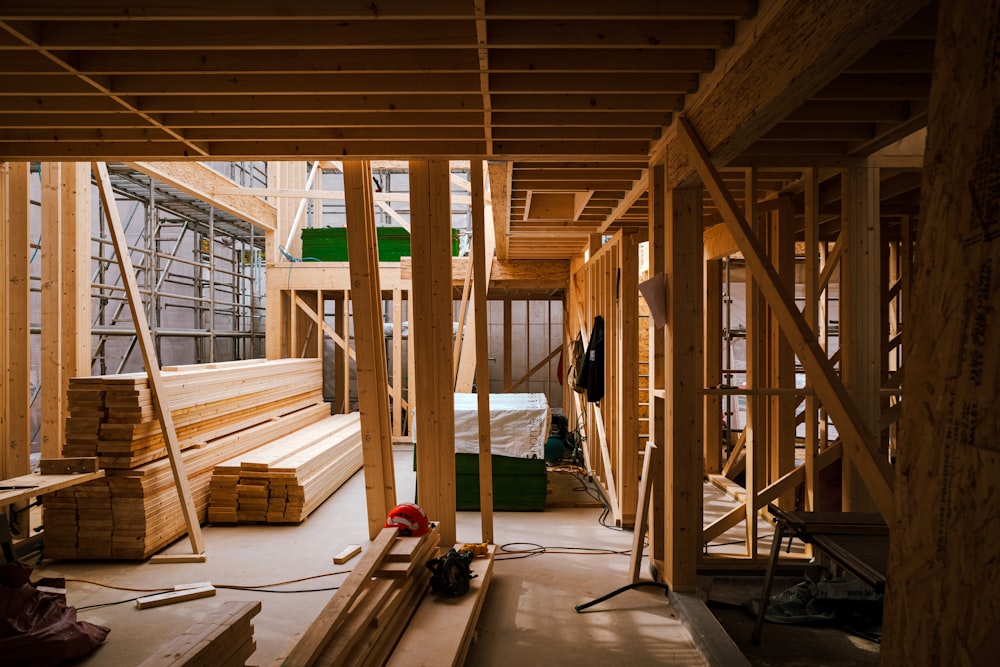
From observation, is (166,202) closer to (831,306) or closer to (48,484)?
(48,484)

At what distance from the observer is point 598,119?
4.52m

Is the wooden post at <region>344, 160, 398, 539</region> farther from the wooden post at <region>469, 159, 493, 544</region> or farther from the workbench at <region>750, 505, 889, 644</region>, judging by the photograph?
the workbench at <region>750, 505, 889, 644</region>

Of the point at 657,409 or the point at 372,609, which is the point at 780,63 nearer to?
the point at 657,409

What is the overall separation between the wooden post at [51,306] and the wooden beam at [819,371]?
6.10 meters

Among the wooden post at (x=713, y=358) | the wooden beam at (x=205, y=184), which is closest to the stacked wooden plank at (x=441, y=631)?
the wooden post at (x=713, y=358)

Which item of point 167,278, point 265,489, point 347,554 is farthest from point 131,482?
point 167,278

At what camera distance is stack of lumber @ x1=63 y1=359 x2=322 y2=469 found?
5660mm

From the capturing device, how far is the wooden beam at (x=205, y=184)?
730 centimetres

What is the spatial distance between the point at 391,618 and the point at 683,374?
2575 mm

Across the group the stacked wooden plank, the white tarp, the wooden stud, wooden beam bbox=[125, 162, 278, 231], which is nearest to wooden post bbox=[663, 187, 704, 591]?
the stacked wooden plank

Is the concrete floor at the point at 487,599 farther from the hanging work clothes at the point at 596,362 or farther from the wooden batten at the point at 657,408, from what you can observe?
the hanging work clothes at the point at 596,362

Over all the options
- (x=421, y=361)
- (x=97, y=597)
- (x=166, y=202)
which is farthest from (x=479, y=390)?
(x=166, y=202)

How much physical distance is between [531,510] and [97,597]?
4.38 metres

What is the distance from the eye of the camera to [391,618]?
3.63 meters
